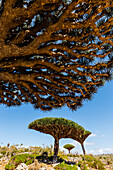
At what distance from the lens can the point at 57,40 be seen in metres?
3.83

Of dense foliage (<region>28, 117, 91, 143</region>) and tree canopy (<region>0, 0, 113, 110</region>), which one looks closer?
tree canopy (<region>0, 0, 113, 110</region>)

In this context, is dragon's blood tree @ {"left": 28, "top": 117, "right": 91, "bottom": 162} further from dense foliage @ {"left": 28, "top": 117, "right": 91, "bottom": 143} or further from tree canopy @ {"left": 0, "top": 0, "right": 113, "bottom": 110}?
tree canopy @ {"left": 0, "top": 0, "right": 113, "bottom": 110}

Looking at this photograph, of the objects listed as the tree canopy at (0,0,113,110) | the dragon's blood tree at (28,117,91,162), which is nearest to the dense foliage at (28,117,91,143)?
the dragon's blood tree at (28,117,91,162)

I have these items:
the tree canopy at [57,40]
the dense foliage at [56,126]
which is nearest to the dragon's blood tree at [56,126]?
the dense foliage at [56,126]

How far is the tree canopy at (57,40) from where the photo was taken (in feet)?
10.4

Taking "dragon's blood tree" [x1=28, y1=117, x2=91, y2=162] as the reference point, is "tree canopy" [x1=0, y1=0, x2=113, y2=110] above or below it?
above

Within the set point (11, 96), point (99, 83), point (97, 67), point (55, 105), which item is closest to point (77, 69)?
point (97, 67)

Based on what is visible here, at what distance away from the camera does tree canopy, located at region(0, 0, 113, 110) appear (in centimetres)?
318

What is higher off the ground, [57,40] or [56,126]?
[57,40]

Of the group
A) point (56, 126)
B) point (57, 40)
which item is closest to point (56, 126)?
point (56, 126)

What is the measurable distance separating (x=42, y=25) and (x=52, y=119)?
1404cm

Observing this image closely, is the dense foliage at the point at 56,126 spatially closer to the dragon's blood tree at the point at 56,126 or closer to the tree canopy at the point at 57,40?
the dragon's blood tree at the point at 56,126

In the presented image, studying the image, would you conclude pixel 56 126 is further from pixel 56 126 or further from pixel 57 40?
pixel 57 40

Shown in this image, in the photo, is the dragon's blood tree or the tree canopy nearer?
the tree canopy
